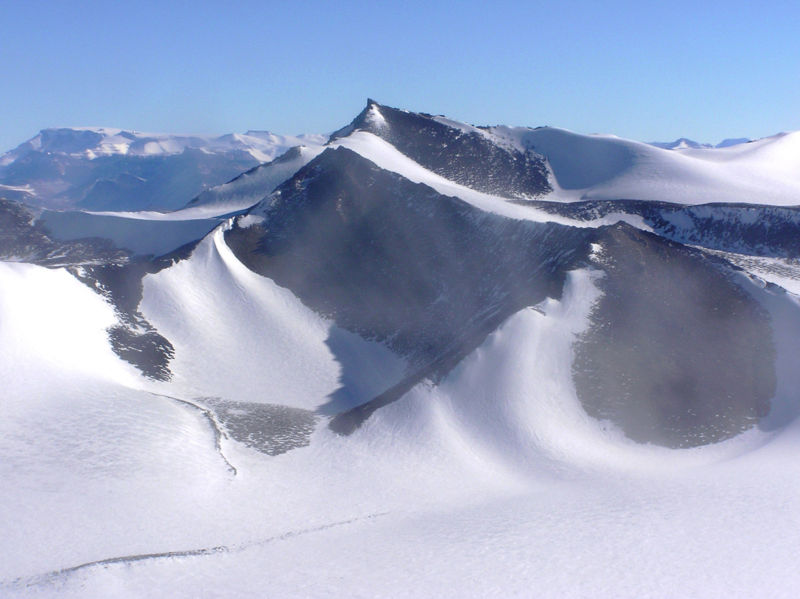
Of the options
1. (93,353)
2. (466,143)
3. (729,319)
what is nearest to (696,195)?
(466,143)

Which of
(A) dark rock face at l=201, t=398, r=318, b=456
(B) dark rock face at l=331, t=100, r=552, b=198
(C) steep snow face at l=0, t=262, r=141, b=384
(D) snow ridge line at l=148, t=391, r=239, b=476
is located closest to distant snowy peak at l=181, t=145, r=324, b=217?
(B) dark rock face at l=331, t=100, r=552, b=198

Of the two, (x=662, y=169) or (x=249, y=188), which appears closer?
(x=662, y=169)

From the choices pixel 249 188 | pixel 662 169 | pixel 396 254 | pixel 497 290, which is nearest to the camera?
pixel 497 290

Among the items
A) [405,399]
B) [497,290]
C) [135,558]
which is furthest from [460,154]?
[135,558]

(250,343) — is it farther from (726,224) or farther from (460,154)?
(460,154)

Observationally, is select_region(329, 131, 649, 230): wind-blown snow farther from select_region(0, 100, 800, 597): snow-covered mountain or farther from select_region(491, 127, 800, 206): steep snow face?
select_region(491, 127, 800, 206): steep snow face

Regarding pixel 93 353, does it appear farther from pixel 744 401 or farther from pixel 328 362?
pixel 744 401

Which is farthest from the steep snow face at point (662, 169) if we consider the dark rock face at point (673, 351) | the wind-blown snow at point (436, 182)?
the dark rock face at point (673, 351)

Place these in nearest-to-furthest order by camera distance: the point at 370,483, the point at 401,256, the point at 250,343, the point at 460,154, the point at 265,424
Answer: the point at 370,483 → the point at 265,424 → the point at 250,343 → the point at 401,256 → the point at 460,154
